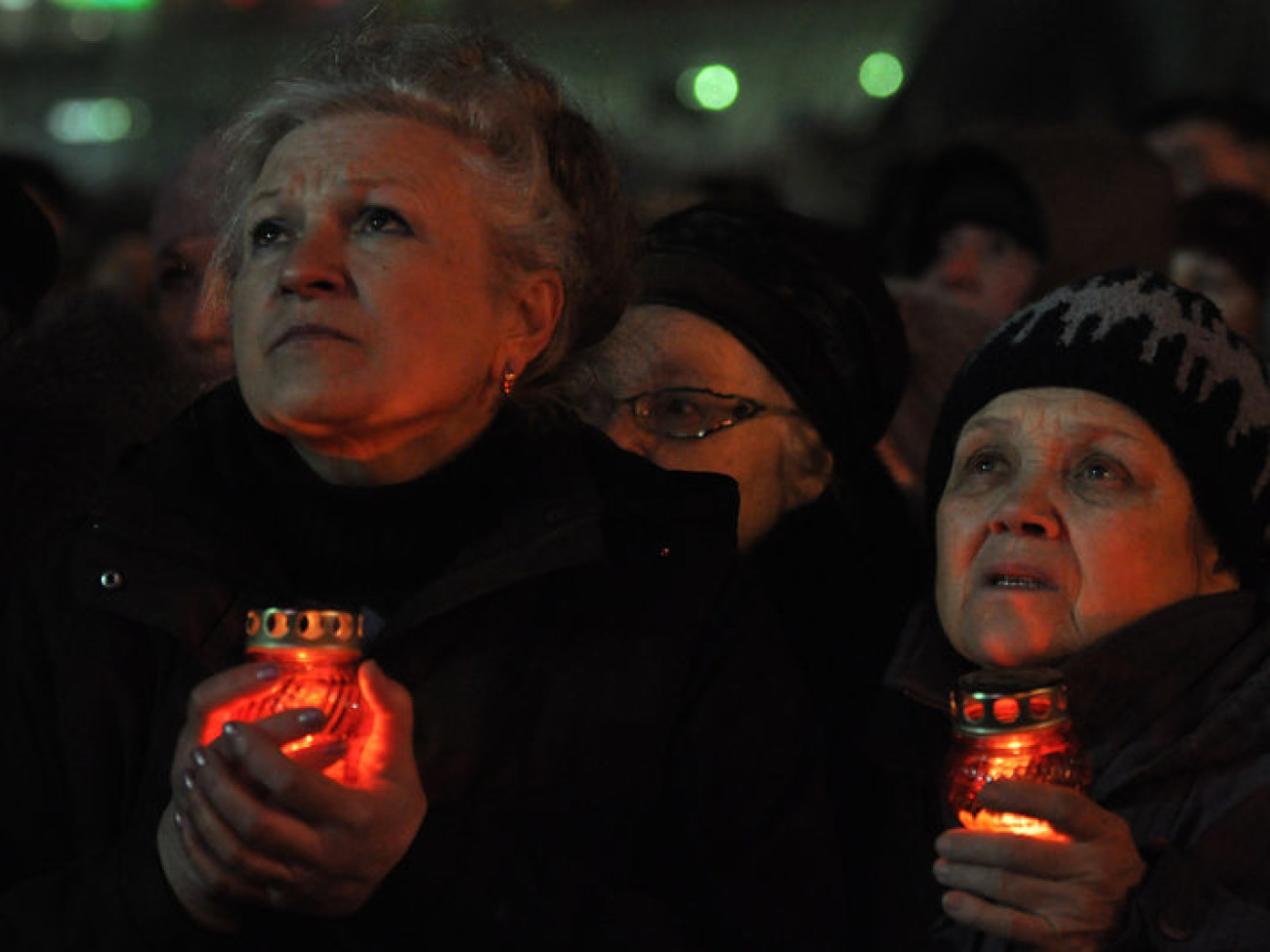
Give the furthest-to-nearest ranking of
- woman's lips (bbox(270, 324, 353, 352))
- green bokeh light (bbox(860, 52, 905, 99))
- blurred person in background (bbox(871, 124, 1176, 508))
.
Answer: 1. green bokeh light (bbox(860, 52, 905, 99))
2. blurred person in background (bbox(871, 124, 1176, 508))
3. woman's lips (bbox(270, 324, 353, 352))

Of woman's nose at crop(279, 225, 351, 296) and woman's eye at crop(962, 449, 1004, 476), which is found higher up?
woman's nose at crop(279, 225, 351, 296)

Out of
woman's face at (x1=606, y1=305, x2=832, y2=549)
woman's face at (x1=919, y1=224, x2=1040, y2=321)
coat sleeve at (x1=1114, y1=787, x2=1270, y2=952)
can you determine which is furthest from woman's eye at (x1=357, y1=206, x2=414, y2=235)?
woman's face at (x1=919, y1=224, x2=1040, y2=321)

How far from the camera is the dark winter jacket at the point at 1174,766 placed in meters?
2.54

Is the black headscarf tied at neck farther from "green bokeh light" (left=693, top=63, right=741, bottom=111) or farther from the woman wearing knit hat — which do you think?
"green bokeh light" (left=693, top=63, right=741, bottom=111)

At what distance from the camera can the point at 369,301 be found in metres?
2.85

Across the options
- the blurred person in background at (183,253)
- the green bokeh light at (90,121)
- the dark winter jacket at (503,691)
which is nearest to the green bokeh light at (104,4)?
the green bokeh light at (90,121)

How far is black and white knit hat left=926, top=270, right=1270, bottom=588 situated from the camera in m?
2.99

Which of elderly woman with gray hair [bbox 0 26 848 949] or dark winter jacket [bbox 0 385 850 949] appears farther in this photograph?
dark winter jacket [bbox 0 385 850 949]

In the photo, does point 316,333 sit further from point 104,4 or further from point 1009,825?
point 104,4

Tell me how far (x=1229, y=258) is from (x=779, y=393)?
3017 millimetres

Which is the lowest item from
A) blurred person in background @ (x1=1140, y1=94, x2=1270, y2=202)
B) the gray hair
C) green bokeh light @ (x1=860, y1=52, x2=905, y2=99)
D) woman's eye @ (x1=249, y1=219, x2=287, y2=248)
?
woman's eye @ (x1=249, y1=219, x2=287, y2=248)

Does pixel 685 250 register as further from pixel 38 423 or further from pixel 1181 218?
pixel 1181 218

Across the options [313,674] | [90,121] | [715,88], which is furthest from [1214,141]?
[90,121]

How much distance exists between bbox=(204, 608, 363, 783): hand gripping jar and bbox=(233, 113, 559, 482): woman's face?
0.58m
